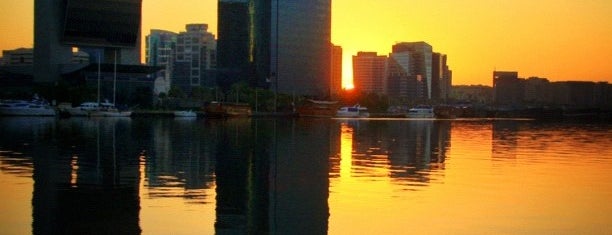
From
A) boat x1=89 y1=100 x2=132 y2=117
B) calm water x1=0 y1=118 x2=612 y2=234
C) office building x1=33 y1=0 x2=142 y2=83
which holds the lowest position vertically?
calm water x1=0 y1=118 x2=612 y2=234

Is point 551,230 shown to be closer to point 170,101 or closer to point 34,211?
point 34,211

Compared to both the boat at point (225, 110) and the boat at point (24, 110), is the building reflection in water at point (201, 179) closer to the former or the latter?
the boat at point (24, 110)

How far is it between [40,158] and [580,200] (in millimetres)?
20092

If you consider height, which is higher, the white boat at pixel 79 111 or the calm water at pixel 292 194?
the white boat at pixel 79 111

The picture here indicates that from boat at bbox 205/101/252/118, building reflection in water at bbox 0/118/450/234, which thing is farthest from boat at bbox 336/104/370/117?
building reflection in water at bbox 0/118/450/234

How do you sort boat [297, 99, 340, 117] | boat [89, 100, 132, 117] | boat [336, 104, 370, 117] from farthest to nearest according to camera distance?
boat [336, 104, 370, 117], boat [297, 99, 340, 117], boat [89, 100, 132, 117]

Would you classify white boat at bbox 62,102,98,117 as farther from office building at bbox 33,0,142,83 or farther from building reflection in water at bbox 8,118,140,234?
building reflection in water at bbox 8,118,140,234

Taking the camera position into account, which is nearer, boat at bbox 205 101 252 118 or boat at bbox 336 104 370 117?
boat at bbox 205 101 252 118

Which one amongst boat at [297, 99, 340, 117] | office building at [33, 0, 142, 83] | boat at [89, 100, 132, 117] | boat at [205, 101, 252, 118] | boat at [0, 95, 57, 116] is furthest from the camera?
boat at [297, 99, 340, 117]

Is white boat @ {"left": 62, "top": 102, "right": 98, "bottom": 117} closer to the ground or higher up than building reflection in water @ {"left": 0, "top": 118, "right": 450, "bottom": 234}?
higher up

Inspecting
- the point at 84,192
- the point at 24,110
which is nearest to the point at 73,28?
the point at 24,110

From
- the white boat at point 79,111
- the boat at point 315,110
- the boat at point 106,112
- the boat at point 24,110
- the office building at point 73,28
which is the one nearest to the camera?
the boat at point 24,110

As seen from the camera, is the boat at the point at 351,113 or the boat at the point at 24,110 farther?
the boat at the point at 351,113

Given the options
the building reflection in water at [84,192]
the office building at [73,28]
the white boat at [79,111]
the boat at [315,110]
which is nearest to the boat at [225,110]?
the boat at [315,110]
